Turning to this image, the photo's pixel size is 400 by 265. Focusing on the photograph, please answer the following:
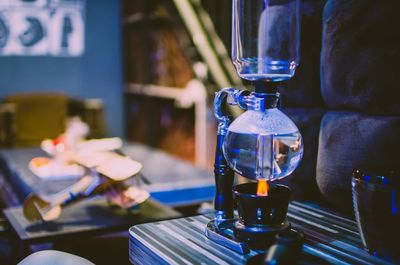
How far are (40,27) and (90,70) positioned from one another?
3.91ft

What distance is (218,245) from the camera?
1.05 metres

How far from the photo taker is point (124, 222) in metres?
1.64

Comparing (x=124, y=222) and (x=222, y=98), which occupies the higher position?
(x=222, y=98)

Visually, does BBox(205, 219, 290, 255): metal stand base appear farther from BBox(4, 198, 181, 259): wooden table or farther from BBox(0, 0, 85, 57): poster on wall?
BBox(0, 0, 85, 57): poster on wall

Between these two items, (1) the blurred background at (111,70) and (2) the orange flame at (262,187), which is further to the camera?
(1) the blurred background at (111,70)

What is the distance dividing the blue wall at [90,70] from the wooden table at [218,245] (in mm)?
5188

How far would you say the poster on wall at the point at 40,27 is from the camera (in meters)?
4.98

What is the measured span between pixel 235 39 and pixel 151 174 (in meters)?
1.76

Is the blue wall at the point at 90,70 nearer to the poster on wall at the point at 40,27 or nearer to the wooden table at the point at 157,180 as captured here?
the poster on wall at the point at 40,27

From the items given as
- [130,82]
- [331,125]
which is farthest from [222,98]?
[130,82]

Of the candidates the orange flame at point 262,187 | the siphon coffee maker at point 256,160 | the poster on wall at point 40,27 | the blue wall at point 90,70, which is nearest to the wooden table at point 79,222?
the siphon coffee maker at point 256,160

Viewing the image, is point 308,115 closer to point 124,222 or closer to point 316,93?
point 316,93

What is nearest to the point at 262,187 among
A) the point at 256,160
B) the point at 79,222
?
the point at 256,160

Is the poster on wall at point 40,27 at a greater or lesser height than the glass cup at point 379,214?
greater
